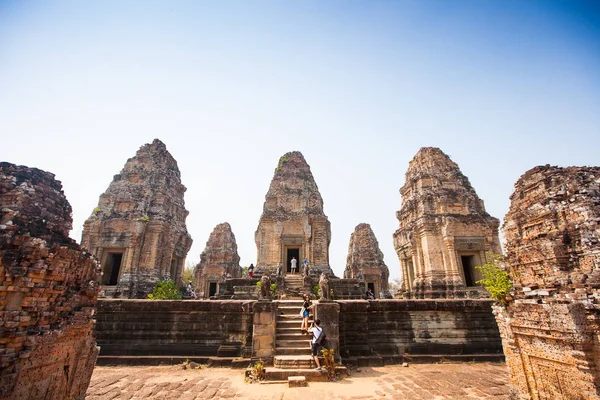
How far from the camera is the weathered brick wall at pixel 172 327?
8781 mm

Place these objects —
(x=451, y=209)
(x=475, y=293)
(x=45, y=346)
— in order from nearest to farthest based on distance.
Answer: (x=45, y=346), (x=475, y=293), (x=451, y=209)

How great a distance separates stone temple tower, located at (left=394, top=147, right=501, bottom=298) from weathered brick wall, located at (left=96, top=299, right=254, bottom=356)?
11.7m

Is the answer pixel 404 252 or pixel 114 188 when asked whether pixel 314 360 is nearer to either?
pixel 404 252

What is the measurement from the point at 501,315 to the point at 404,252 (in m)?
14.9

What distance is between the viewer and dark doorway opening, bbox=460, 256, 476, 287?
17.7 meters

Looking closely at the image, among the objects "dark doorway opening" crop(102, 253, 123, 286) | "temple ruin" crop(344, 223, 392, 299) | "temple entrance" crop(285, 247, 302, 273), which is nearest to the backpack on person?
"temple entrance" crop(285, 247, 302, 273)

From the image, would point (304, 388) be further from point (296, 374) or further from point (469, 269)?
point (469, 269)

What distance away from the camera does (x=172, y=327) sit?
899cm

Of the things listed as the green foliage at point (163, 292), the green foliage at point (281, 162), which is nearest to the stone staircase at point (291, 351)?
the green foliage at point (163, 292)

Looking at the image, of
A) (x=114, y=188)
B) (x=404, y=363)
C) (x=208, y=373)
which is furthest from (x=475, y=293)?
(x=114, y=188)

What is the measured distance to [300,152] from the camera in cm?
2345

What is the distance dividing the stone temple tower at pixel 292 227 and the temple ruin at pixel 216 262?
10.6 metres

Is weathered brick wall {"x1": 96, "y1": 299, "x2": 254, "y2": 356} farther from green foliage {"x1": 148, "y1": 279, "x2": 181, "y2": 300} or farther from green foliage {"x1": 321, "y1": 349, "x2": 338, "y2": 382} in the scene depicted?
green foliage {"x1": 148, "y1": 279, "x2": 181, "y2": 300}

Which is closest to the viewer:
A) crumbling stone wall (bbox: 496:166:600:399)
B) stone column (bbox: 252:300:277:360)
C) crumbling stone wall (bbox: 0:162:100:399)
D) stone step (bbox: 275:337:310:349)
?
crumbling stone wall (bbox: 0:162:100:399)
